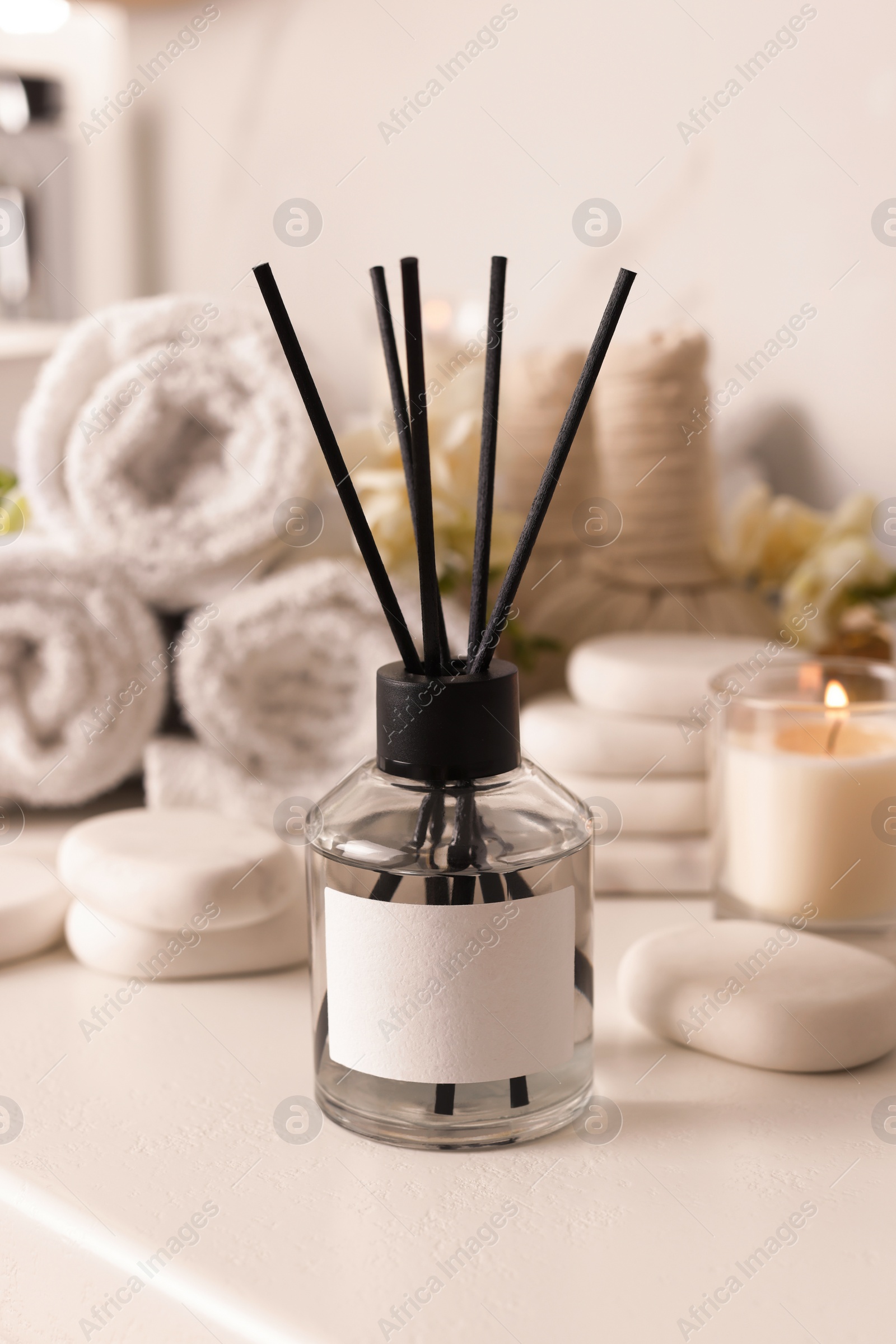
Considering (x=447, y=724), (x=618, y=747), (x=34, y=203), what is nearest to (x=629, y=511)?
(x=618, y=747)

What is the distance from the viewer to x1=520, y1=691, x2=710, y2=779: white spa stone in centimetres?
65

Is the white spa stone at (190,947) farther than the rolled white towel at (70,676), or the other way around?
the rolled white towel at (70,676)

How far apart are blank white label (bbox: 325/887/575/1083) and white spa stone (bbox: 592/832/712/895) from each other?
223mm

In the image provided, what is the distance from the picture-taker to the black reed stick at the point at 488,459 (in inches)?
16.4

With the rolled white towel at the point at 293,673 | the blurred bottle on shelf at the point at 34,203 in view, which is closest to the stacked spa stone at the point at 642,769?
the rolled white towel at the point at 293,673

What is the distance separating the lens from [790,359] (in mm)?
877

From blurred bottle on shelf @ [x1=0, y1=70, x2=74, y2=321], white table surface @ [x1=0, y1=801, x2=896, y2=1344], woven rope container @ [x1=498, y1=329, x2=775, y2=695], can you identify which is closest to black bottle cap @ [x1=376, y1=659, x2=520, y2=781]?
white table surface @ [x1=0, y1=801, x2=896, y2=1344]

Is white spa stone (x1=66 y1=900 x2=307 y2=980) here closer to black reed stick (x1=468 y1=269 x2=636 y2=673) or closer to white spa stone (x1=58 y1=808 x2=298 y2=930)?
white spa stone (x1=58 y1=808 x2=298 y2=930)

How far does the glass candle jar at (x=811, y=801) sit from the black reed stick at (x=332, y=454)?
8.3 inches

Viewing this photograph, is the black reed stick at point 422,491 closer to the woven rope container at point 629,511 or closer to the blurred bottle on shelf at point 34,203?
the woven rope container at point 629,511

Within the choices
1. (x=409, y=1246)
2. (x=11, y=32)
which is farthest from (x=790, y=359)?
(x=11, y=32)

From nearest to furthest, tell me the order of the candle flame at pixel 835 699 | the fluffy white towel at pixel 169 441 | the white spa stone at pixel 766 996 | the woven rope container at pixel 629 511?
the white spa stone at pixel 766 996 < the candle flame at pixel 835 699 < the fluffy white towel at pixel 169 441 < the woven rope container at pixel 629 511

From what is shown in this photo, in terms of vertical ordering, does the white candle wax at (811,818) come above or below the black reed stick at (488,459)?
below

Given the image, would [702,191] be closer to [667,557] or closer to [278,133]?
[667,557]
